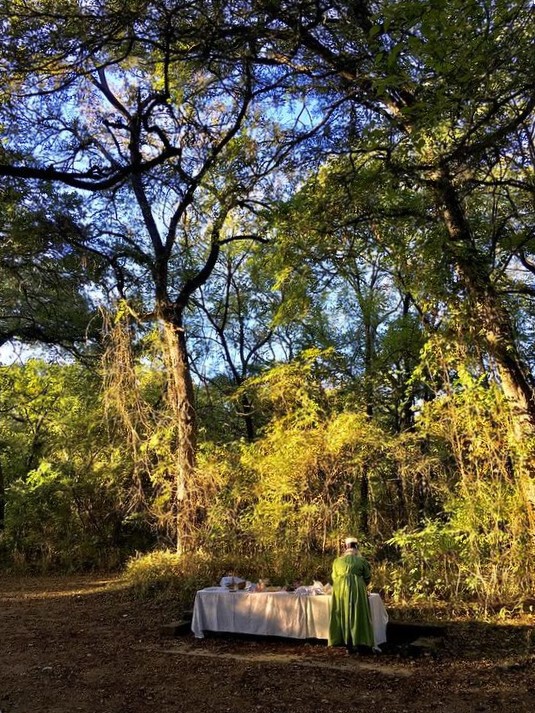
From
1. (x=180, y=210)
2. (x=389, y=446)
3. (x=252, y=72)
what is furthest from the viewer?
(x=180, y=210)

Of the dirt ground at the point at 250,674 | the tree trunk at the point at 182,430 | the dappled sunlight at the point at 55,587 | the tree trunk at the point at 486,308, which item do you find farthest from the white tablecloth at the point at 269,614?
the dappled sunlight at the point at 55,587

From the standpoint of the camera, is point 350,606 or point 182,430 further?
point 182,430

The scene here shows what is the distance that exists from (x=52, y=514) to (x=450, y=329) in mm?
11678

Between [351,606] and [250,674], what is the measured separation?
1217mm

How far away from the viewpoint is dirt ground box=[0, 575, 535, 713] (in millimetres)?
4375

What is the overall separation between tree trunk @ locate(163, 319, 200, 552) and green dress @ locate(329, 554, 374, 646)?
15.4ft

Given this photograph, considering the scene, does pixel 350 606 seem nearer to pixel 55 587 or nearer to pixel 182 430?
pixel 182 430

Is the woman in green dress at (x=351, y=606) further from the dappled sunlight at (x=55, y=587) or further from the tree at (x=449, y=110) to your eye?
the dappled sunlight at (x=55, y=587)

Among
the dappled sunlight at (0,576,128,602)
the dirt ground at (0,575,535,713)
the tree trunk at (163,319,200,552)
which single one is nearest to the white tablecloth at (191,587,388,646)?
the dirt ground at (0,575,535,713)

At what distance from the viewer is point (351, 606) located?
5.74 m

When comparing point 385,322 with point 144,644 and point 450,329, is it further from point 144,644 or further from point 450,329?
point 144,644

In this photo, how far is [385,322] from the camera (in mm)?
16312

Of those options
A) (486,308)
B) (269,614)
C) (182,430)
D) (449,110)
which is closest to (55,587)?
(182,430)

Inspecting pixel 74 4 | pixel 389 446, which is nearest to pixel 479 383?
pixel 389 446
